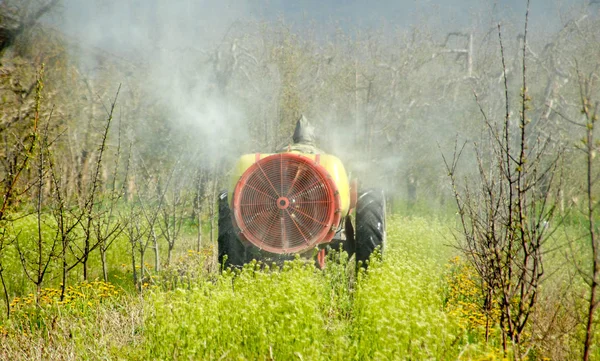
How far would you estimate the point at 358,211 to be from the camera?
5762 mm

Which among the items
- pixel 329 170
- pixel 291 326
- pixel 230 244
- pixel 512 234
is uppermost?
pixel 329 170

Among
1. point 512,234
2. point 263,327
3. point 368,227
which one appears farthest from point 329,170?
point 263,327

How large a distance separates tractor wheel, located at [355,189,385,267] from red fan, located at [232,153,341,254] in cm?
99

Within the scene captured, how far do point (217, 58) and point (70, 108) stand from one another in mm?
4923

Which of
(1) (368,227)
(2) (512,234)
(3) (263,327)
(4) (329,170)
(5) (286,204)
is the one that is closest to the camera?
(3) (263,327)

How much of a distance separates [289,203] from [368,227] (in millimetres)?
1304

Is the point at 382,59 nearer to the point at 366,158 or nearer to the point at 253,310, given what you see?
the point at 366,158

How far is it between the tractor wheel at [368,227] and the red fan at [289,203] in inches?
38.9

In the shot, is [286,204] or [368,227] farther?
[368,227]

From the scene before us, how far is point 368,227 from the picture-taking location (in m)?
5.67

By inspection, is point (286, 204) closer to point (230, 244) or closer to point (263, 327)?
point (230, 244)

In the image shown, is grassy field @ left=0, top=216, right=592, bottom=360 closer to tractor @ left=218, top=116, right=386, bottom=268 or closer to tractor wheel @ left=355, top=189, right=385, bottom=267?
tractor @ left=218, top=116, right=386, bottom=268

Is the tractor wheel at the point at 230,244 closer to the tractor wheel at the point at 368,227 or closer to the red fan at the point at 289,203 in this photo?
the red fan at the point at 289,203

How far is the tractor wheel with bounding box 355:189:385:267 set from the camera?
18.5ft
